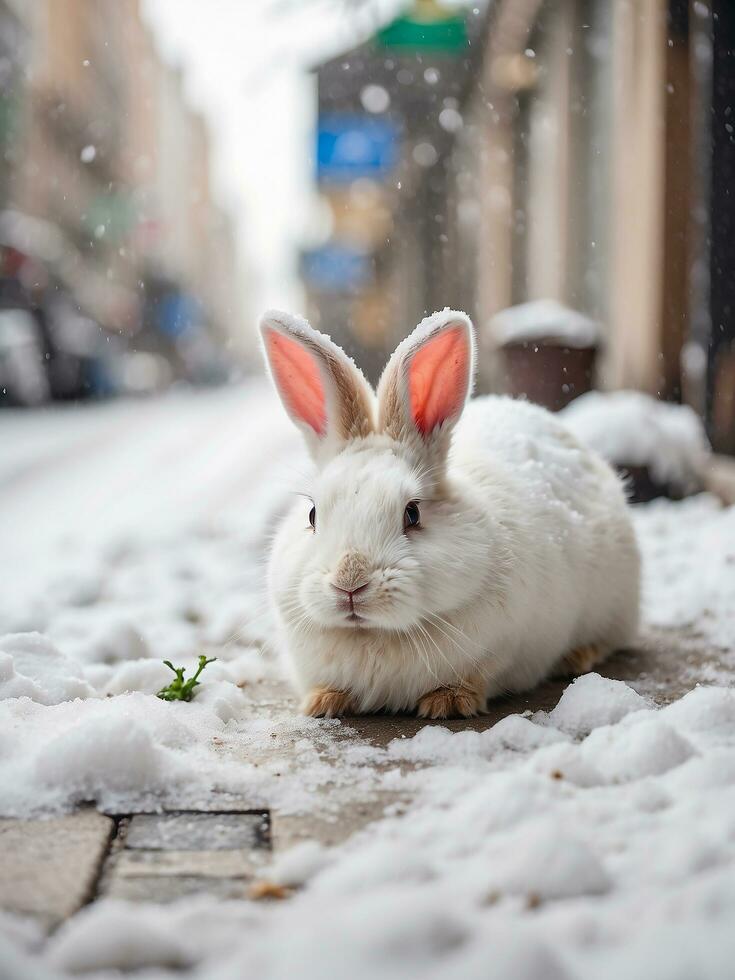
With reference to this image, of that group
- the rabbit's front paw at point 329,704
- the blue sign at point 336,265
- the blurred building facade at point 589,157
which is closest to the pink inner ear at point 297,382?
the rabbit's front paw at point 329,704

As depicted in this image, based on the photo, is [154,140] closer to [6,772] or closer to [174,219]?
[174,219]

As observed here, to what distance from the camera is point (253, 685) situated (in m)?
2.99

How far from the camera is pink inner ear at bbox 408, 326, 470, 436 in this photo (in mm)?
2557

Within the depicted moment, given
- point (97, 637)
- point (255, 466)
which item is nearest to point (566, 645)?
point (97, 637)

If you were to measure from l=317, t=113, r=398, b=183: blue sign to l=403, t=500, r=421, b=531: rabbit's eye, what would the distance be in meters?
13.5

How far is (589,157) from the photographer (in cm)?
850

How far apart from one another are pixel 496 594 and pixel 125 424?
476 inches

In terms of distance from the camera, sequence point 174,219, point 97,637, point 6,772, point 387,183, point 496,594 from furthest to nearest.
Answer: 1. point 174,219
2. point 387,183
3. point 97,637
4. point 496,594
5. point 6,772

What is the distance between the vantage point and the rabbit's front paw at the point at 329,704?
2535mm

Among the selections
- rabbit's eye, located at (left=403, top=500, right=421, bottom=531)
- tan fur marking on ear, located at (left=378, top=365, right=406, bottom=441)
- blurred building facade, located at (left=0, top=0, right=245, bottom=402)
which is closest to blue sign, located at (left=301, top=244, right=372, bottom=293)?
blurred building facade, located at (left=0, top=0, right=245, bottom=402)

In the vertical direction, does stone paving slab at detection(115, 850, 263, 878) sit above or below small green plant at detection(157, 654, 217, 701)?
above

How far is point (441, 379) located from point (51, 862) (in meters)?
1.42

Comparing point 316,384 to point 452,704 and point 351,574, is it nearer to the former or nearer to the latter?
point 351,574

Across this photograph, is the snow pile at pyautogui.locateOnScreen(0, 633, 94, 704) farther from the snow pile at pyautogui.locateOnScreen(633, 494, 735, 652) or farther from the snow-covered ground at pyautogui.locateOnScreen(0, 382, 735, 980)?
the snow pile at pyautogui.locateOnScreen(633, 494, 735, 652)
